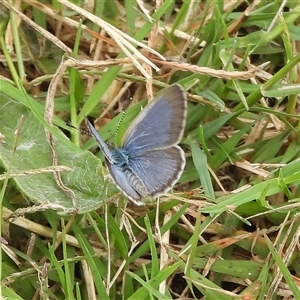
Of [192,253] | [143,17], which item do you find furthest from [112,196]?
[143,17]

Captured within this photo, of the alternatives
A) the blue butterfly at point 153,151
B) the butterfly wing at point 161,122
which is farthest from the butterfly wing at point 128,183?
the butterfly wing at point 161,122

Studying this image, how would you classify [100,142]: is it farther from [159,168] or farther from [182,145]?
[182,145]

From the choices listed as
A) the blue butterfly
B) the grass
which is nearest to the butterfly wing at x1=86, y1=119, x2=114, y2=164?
the blue butterfly

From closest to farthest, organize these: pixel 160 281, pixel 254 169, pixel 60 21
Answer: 1. pixel 160 281
2. pixel 254 169
3. pixel 60 21

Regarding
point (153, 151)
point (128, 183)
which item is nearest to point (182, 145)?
point (153, 151)

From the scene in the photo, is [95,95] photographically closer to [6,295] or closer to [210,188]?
[210,188]

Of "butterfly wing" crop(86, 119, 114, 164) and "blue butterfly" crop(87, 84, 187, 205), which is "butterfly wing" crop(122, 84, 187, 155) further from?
"butterfly wing" crop(86, 119, 114, 164)

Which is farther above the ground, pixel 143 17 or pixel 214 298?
pixel 143 17
